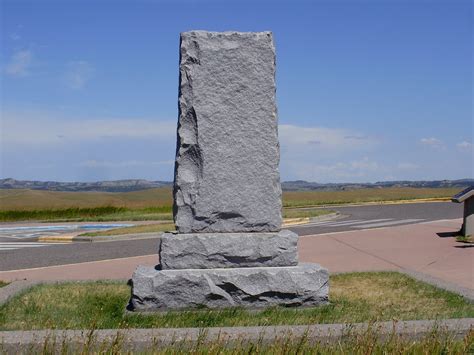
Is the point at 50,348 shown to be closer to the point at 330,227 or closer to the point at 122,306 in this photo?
the point at 122,306

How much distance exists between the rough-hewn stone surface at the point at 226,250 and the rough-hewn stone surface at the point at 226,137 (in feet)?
0.54

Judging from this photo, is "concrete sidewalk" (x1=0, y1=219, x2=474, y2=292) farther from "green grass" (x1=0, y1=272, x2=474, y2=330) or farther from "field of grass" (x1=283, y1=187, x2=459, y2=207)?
"field of grass" (x1=283, y1=187, x2=459, y2=207)

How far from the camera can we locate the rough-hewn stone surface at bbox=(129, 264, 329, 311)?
274 inches

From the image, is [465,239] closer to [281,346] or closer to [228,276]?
[228,276]

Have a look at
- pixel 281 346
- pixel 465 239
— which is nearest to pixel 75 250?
pixel 465 239

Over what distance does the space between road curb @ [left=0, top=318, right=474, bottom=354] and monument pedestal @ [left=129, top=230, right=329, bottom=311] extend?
5.83ft

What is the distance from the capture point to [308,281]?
7.10 meters

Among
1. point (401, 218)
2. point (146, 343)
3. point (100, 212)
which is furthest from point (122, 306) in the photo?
point (100, 212)

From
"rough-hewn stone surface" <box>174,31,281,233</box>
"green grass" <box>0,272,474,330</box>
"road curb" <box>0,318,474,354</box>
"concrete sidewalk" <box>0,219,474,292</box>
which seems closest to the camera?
"road curb" <box>0,318,474,354</box>

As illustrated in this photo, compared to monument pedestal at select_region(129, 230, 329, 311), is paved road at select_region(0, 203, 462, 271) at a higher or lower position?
lower

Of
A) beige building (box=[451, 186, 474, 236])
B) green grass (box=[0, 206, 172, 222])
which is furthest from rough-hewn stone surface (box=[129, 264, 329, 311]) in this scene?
green grass (box=[0, 206, 172, 222])

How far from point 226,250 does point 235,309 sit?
0.69m

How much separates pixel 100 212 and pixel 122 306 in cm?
2546

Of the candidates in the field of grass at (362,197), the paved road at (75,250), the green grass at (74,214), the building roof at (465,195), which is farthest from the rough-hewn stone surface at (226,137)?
the field of grass at (362,197)
